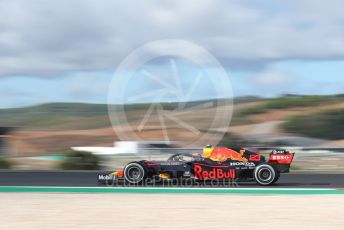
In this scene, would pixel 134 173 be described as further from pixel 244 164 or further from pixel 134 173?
pixel 244 164

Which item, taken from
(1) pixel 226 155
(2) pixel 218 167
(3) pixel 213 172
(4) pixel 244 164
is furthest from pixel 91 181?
(4) pixel 244 164

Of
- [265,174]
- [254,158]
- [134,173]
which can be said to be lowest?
[265,174]

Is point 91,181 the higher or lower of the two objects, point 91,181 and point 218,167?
the lower

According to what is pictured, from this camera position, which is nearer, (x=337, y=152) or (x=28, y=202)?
(x=28, y=202)

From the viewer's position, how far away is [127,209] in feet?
32.4

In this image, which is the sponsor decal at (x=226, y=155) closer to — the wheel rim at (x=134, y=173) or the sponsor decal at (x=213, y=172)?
the sponsor decal at (x=213, y=172)

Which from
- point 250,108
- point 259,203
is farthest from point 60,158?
point 250,108

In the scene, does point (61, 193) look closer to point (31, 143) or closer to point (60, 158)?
point (60, 158)

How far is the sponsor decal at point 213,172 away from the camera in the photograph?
14.0m

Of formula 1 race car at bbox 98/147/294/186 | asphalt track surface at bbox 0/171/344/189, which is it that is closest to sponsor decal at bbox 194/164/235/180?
formula 1 race car at bbox 98/147/294/186

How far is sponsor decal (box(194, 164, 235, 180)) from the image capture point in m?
→ 14.0

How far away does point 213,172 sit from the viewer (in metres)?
14.0

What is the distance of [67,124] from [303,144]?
23.2 m

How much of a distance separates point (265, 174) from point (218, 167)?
1.06 meters
